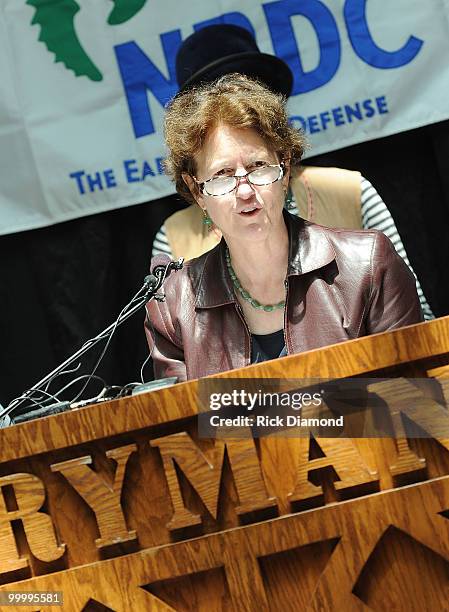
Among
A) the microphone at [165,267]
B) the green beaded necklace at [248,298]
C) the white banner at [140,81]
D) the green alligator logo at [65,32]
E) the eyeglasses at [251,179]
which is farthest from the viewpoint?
the green alligator logo at [65,32]

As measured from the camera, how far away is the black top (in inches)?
91.3

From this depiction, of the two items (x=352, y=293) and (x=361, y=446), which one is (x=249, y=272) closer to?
(x=352, y=293)

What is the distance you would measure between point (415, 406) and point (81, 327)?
2.08 meters

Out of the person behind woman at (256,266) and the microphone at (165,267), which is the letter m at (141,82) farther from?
the microphone at (165,267)

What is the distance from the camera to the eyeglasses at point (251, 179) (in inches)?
88.1

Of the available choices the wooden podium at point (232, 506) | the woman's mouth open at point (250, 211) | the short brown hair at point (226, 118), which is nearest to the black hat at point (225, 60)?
the short brown hair at point (226, 118)

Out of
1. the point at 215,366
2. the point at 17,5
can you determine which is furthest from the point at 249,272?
the point at 17,5

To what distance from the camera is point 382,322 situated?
7.34ft

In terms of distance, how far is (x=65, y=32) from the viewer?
343 cm

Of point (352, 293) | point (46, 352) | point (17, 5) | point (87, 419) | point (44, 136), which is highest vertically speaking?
point (17, 5)

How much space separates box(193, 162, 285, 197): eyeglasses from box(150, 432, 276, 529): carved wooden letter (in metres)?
0.71

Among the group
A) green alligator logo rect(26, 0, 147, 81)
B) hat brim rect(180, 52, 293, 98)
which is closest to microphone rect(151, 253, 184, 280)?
hat brim rect(180, 52, 293, 98)

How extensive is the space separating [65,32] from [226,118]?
1362mm

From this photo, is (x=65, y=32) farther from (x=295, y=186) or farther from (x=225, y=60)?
(x=295, y=186)
